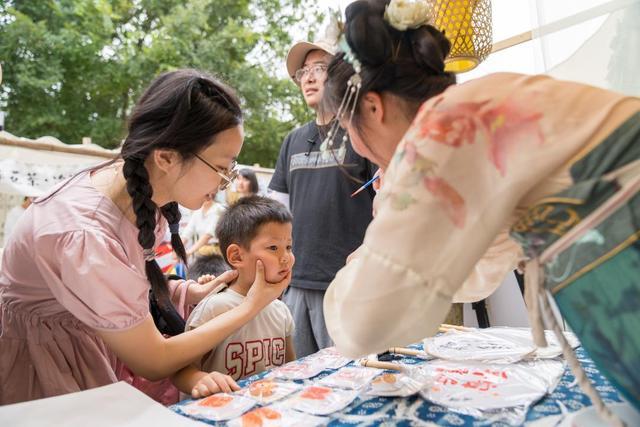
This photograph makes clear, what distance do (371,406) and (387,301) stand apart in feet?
1.03

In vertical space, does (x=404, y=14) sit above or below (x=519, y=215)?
above

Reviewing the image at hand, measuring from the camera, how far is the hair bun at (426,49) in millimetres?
945

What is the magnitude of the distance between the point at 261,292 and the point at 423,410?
61 cm

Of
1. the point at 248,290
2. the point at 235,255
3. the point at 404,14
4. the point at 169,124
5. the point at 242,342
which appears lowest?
the point at 242,342

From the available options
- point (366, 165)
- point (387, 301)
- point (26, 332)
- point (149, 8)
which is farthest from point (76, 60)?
point (387, 301)

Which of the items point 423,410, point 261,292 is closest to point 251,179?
point 261,292

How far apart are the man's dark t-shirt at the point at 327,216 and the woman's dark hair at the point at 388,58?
0.96 metres

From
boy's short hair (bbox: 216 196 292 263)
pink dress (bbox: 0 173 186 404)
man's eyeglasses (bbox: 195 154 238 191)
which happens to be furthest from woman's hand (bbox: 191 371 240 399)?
boy's short hair (bbox: 216 196 292 263)

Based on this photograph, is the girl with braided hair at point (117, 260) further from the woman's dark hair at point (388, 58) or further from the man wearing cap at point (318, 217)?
the man wearing cap at point (318, 217)

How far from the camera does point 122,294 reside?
1016 mm

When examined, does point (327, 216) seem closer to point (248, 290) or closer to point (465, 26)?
point (248, 290)

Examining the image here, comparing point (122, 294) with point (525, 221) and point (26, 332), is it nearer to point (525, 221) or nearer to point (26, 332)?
point (26, 332)

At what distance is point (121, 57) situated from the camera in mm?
5883

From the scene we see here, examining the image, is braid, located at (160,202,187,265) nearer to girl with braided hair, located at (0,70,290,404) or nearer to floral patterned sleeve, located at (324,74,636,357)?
girl with braided hair, located at (0,70,290,404)
